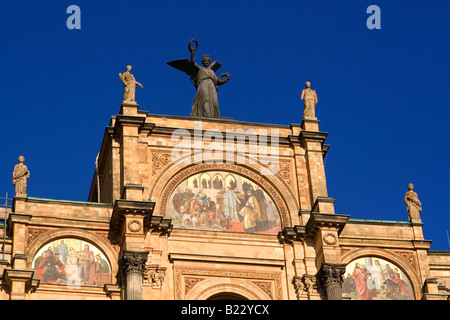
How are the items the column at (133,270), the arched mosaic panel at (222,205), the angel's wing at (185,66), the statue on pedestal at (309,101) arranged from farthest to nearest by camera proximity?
1. the angel's wing at (185,66)
2. the statue on pedestal at (309,101)
3. the arched mosaic panel at (222,205)
4. the column at (133,270)

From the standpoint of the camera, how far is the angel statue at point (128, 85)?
43.6 m

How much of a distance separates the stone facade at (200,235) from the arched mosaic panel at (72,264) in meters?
0.07

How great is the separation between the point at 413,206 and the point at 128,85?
11.2 meters

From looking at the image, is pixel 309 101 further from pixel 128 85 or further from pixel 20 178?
pixel 20 178

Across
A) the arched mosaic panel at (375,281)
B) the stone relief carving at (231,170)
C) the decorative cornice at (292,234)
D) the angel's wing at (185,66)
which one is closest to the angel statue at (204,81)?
the angel's wing at (185,66)

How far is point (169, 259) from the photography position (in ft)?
133

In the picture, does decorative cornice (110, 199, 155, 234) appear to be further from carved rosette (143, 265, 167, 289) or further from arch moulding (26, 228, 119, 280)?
carved rosette (143, 265, 167, 289)

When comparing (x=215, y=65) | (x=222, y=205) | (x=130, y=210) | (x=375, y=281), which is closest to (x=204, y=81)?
(x=215, y=65)

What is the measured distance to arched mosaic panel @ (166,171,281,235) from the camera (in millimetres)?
42188

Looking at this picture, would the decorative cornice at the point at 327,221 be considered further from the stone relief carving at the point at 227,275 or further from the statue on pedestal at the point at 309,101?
the statue on pedestal at the point at 309,101

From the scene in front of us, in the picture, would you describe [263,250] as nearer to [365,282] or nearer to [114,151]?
[365,282]

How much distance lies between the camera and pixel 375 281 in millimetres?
42250

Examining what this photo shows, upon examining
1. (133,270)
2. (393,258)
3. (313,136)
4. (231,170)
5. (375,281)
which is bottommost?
(133,270)
